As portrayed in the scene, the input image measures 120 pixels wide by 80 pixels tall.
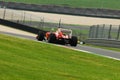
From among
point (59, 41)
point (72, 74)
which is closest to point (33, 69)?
point (72, 74)

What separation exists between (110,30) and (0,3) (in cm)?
3883

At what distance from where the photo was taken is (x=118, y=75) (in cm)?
1316

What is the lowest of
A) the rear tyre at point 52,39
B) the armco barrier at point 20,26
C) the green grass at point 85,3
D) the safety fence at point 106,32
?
the green grass at point 85,3

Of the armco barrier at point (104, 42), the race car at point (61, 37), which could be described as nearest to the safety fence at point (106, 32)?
the armco barrier at point (104, 42)

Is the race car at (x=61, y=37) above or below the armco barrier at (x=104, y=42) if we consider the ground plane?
above

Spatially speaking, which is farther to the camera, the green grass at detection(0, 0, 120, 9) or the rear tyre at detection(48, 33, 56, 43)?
the green grass at detection(0, 0, 120, 9)

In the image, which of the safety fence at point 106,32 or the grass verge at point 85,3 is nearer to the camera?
the safety fence at point 106,32

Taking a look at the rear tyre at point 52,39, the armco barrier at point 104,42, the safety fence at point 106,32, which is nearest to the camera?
the rear tyre at point 52,39

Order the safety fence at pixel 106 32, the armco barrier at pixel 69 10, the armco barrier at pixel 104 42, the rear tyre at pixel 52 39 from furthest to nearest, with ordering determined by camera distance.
Answer: the armco barrier at pixel 69 10 → the safety fence at pixel 106 32 → the armco barrier at pixel 104 42 → the rear tyre at pixel 52 39

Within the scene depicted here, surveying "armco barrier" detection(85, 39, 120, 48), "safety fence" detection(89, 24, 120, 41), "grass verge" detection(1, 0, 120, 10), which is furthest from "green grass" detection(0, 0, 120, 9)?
"armco barrier" detection(85, 39, 120, 48)

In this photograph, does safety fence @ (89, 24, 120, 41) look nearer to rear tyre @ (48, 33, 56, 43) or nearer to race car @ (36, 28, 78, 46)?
race car @ (36, 28, 78, 46)

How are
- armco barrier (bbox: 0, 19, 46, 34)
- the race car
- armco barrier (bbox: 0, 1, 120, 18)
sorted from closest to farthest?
the race car, armco barrier (bbox: 0, 19, 46, 34), armco barrier (bbox: 0, 1, 120, 18)

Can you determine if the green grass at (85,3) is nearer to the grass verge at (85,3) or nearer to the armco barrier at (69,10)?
the grass verge at (85,3)

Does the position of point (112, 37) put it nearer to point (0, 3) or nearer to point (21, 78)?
point (21, 78)
